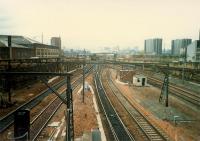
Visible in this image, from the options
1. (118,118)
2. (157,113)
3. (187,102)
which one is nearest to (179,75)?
(187,102)

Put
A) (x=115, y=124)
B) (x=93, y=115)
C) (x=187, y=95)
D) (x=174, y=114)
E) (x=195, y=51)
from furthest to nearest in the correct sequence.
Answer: (x=195, y=51)
(x=187, y=95)
(x=174, y=114)
(x=93, y=115)
(x=115, y=124)

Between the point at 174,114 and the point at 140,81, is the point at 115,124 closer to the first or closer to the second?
the point at 174,114

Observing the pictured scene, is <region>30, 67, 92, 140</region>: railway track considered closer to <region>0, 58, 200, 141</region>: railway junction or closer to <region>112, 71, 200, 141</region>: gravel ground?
<region>0, 58, 200, 141</region>: railway junction

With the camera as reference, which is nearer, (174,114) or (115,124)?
(115,124)

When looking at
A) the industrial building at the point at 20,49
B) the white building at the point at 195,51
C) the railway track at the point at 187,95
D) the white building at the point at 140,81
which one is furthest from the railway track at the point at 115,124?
the white building at the point at 195,51

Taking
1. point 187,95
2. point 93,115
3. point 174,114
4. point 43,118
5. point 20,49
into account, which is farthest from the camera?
point 20,49

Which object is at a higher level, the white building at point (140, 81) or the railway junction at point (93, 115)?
the white building at point (140, 81)

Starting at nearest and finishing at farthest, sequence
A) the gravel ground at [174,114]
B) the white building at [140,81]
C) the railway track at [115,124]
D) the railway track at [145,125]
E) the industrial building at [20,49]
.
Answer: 1. the railway track at [145,125]
2. the railway track at [115,124]
3. the gravel ground at [174,114]
4. the industrial building at [20,49]
5. the white building at [140,81]

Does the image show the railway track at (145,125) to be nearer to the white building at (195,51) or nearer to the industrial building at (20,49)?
the industrial building at (20,49)

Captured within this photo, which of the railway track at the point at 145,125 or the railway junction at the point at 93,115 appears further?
the railway track at the point at 145,125

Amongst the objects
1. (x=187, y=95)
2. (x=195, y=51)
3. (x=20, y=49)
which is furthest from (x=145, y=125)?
(x=195, y=51)

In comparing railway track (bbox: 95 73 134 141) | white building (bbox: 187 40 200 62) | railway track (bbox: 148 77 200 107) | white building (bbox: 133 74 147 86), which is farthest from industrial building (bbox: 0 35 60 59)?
white building (bbox: 187 40 200 62)

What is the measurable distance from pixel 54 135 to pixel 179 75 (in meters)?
48.9

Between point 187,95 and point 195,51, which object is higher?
point 195,51
